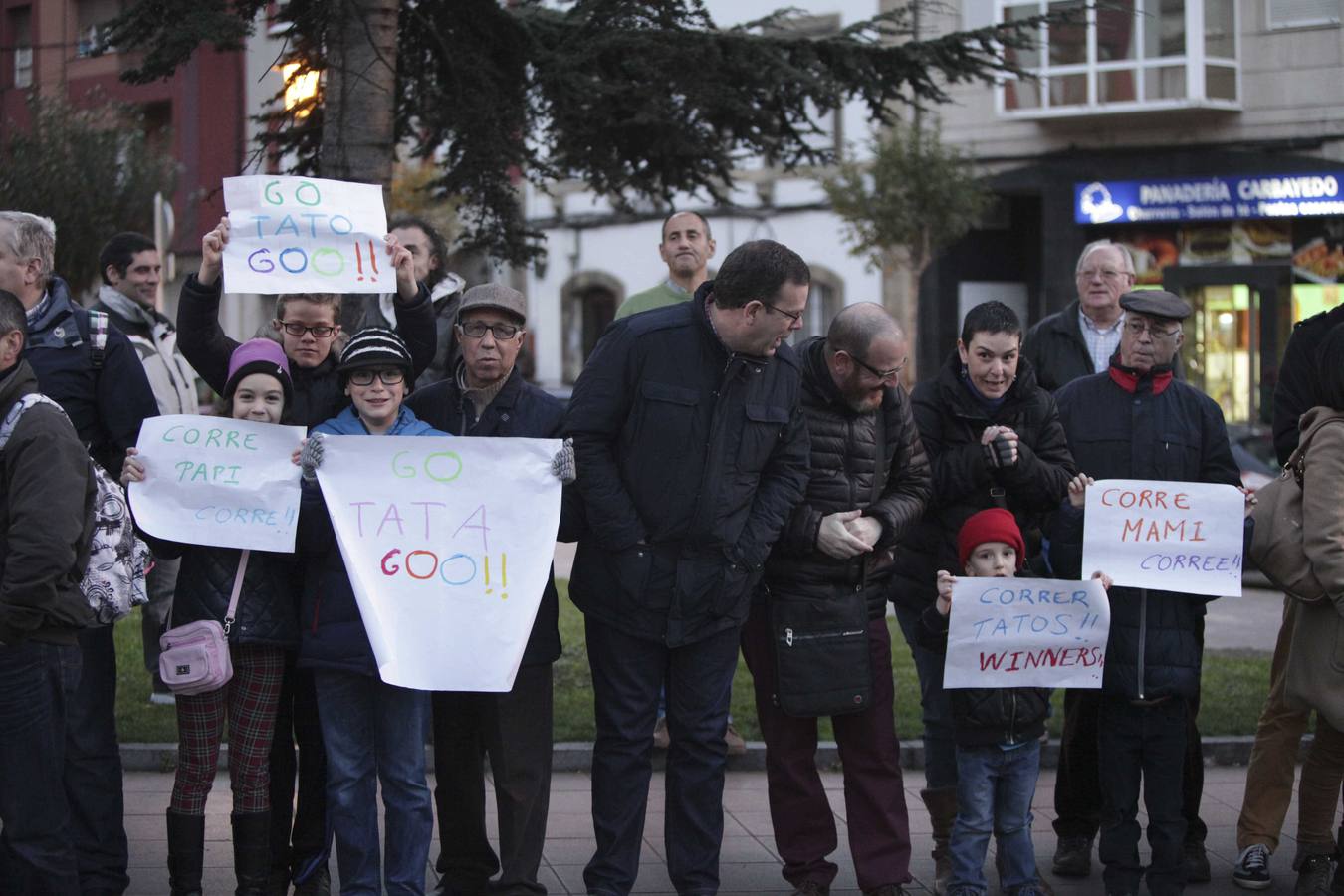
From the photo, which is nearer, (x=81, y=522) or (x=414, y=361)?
(x=81, y=522)

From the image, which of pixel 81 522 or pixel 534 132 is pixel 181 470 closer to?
pixel 81 522

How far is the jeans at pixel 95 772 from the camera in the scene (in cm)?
515

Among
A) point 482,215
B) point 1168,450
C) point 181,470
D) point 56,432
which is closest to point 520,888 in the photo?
point 181,470

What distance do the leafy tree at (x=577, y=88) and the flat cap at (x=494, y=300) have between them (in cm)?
285

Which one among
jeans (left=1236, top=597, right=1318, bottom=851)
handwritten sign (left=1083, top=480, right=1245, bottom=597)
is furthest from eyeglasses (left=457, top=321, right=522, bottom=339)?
jeans (left=1236, top=597, right=1318, bottom=851)

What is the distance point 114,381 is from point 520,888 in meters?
2.20

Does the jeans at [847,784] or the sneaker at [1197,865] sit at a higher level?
the jeans at [847,784]

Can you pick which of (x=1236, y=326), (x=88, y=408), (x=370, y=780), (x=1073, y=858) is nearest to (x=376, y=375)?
(x=88, y=408)

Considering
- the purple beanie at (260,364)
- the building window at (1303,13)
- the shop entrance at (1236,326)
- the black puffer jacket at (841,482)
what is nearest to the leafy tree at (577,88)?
the purple beanie at (260,364)

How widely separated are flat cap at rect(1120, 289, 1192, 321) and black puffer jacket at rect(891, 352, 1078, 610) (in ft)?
1.44

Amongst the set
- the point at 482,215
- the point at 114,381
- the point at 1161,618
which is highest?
the point at 482,215

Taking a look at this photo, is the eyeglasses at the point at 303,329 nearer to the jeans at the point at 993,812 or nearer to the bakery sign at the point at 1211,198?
the jeans at the point at 993,812

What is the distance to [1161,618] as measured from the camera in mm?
5703

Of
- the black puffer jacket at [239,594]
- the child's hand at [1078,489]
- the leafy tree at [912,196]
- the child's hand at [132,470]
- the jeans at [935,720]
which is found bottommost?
the jeans at [935,720]
